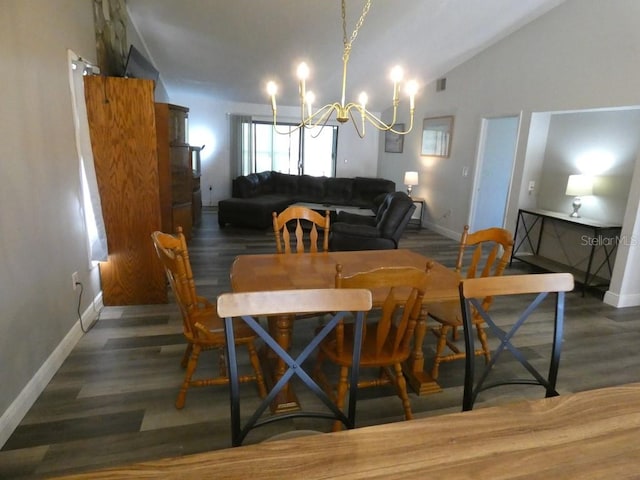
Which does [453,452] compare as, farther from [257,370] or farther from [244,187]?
[244,187]

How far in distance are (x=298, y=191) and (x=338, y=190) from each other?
83cm

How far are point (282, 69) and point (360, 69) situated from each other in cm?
128

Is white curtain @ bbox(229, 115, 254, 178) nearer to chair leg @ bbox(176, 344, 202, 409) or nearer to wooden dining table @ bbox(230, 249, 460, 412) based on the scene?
wooden dining table @ bbox(230, 249, 460, 412)

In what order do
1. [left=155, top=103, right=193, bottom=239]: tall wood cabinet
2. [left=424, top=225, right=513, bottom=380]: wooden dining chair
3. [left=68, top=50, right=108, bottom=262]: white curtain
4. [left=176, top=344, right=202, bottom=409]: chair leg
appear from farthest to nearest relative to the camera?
[left=155, top=103, right=193, bottom=239]: tall wood cabinet, [left=68, top=50, right=108, bottom=262]: white curtain, [left=424, top=225, right=513, bottom=380]: wooden dining chair, [left=176, top=344, right=202, bottom=409]: chair leg

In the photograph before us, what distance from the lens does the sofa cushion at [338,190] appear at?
25.7ft

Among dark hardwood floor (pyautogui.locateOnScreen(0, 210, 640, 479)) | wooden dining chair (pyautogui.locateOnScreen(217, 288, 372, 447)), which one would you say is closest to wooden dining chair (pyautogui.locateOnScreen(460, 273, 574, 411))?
wooden dining chair (pyautogui.locateOnScreen(217, 288, 372, 447))

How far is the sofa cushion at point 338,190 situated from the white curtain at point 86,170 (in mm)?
5140

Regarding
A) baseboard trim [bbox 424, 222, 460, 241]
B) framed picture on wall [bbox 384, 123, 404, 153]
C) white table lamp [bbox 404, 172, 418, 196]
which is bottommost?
baseboard trim [bbox 424, 222, 460, 241]

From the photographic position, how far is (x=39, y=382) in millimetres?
2156

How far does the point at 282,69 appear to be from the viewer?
6.09 meters

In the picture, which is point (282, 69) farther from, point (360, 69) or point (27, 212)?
point (27, 212)

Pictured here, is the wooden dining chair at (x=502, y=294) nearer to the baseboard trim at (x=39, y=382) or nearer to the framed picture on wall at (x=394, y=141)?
the baseboard trim at (x=39, y=382)

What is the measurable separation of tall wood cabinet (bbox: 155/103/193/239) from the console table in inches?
164

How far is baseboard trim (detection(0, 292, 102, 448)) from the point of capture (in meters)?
1.85
